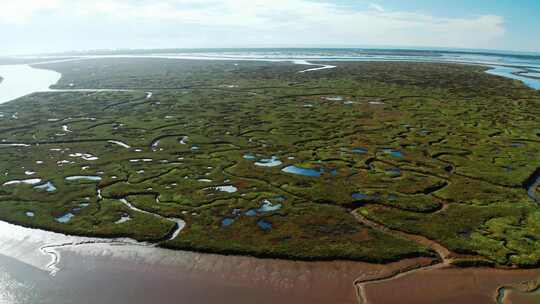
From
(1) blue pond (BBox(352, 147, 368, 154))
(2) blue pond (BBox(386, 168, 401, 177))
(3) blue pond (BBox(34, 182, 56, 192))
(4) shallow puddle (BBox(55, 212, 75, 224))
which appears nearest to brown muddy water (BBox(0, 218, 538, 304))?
(4) shallow puddle (BBox(55, 212, 75, 224))

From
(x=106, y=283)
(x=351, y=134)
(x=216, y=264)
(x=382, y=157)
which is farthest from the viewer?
(x=351, y=134)

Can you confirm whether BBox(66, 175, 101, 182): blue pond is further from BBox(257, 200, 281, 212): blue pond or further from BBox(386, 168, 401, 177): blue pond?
BBox(386, 168, 401, 177): blue pond

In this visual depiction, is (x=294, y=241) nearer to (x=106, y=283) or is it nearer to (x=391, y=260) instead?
(x=391, y=260)

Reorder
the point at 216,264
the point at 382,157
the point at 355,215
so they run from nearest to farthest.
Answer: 1. the point at 216,264
2. the point at 355,215
3. the point at 382,157

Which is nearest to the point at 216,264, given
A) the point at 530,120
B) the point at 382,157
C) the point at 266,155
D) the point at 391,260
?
the point at 391,260

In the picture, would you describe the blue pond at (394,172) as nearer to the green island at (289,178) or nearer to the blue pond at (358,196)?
the green island at (289,178)

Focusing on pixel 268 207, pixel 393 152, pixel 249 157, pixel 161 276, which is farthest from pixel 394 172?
pixel 161 276

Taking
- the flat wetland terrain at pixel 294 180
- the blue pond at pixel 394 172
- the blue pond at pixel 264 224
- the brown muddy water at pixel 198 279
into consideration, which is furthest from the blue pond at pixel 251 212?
the blue pond at pixel 394 172
